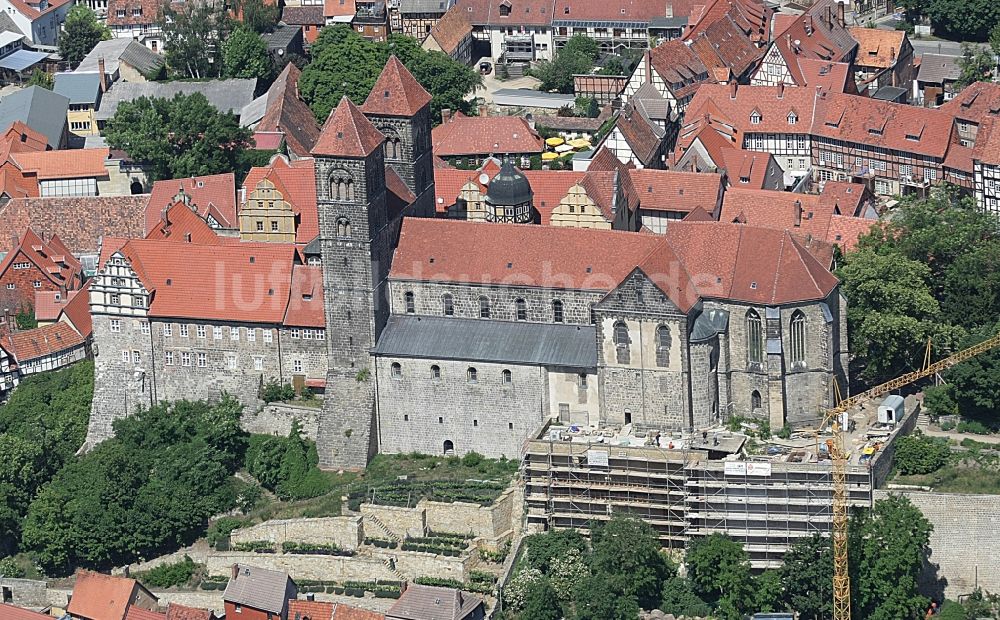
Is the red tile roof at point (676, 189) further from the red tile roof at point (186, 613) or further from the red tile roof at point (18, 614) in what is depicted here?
the red tile roof at point (18, 614)

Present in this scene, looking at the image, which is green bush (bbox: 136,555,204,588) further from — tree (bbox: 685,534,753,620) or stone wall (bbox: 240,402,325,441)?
tree (bbox: 685,534,753,620)

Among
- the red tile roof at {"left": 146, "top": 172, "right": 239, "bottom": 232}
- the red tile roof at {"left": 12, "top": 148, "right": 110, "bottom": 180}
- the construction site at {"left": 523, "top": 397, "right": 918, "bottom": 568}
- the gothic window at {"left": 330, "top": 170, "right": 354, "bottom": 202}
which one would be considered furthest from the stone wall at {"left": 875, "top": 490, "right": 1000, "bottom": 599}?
the red tile roof at {"left": 12, "top": 148, "right": 110, "bottom": 180}

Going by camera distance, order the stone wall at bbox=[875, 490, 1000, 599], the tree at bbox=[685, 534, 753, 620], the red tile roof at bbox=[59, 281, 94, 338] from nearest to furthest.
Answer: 1. the tree at bbox=[685, 534, 753, 620]
2. the stone wall at bbox=[875, 490, 1000, 599]
3. the red tile roof at bbox=[59, 281, 94, 338]

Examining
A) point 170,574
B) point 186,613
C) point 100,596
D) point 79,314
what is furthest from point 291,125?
point 186,613

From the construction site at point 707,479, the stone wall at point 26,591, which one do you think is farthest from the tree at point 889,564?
the stone wall at point 26,591

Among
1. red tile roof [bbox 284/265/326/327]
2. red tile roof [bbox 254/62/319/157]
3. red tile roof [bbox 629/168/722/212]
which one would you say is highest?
red tile roof [bbox 254/62/319/157]

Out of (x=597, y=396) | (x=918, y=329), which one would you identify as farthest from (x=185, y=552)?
(x=918, y=329)

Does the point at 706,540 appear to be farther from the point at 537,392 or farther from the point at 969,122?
the point at 969,122
